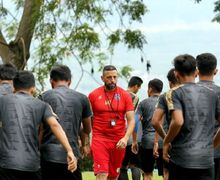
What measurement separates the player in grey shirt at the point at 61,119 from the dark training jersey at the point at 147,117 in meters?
4.05

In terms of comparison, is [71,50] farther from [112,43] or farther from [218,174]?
[218,174]

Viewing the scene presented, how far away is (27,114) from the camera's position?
25.7 feet

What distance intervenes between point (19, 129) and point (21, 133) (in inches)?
1.9

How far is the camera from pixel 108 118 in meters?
11.4

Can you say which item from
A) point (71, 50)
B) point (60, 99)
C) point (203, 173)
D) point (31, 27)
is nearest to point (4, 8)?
point (31, 27)

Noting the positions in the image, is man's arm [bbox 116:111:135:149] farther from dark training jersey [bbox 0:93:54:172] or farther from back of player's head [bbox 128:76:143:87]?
dark training jersey [bbox 0:93:54:172]

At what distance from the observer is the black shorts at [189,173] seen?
7523mm

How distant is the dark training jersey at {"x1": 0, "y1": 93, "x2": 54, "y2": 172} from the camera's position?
25.5ft

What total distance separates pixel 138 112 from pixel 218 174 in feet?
14.2

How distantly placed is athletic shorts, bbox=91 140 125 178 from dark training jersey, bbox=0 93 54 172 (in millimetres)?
3655

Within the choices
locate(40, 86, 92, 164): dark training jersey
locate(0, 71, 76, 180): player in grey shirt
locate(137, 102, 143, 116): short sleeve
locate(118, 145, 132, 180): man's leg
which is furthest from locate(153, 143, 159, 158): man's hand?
locate(0, 71, 76, 180): player in grey shirt

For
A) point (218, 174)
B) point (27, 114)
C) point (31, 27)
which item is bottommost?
point (218, 174)

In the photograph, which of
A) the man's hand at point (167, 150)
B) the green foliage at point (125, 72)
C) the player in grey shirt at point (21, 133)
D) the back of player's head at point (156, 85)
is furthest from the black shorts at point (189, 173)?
the green foliage at point (125, 72)

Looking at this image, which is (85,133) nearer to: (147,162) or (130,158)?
(147,162)
